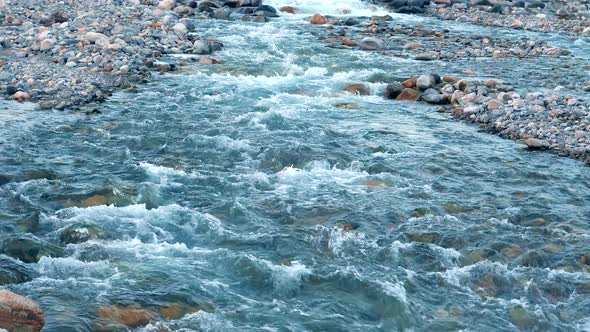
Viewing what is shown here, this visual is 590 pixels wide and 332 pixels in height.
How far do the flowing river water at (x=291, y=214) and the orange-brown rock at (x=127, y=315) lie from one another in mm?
143

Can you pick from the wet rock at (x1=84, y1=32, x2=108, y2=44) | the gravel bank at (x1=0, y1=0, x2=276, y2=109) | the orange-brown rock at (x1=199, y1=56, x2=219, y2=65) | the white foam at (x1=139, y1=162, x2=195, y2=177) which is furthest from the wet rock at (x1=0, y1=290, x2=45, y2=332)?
the wet rock at (x1=84, y1=32, x2=108, y2=44)

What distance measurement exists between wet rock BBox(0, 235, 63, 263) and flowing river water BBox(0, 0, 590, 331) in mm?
139

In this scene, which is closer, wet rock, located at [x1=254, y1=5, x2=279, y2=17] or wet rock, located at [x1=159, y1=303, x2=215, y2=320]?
wet rock, located at [x1=159, y1=303, x2=215, y2=320]

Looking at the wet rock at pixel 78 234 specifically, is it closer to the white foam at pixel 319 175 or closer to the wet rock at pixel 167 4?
the white foam at pixel 319 175

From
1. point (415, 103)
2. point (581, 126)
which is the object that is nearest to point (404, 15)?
point (415, 103)

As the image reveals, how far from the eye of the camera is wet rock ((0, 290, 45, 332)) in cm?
702

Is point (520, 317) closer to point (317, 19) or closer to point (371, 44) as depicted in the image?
point (371, 44)

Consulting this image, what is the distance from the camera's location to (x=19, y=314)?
709 cm

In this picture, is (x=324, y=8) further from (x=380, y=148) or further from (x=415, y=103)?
(x=380, y=148)

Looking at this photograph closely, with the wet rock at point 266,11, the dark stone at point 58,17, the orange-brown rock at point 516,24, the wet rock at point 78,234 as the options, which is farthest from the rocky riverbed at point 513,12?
the wet rock at point 78,234

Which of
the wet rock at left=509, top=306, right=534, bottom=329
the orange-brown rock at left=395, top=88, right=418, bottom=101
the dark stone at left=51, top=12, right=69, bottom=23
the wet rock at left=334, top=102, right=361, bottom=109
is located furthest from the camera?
the dark stone at left=51, top=12, right=69, bottom=23

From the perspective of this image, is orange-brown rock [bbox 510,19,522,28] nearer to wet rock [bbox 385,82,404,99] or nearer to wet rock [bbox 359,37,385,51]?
wet rock [bbox 359,37,385,51]

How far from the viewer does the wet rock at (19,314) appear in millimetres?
7020

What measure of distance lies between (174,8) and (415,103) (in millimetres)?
10187
